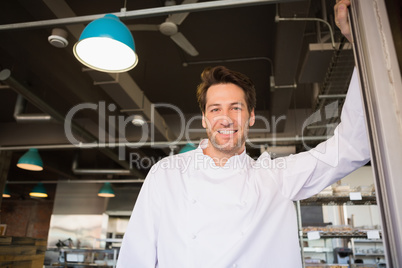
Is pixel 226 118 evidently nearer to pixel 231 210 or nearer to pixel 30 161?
pixel 231 210

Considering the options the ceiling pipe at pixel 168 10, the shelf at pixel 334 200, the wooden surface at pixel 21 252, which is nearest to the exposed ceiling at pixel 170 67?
the ceiling pipe at pixel 168 10

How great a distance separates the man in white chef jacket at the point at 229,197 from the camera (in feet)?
4.41

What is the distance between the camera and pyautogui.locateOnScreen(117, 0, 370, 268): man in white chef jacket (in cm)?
134

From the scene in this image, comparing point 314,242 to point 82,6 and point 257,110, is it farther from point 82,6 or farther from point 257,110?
point 82,6

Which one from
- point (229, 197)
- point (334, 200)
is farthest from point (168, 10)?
point (334, 200)

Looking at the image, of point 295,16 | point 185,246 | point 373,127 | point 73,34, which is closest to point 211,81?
point 185,246

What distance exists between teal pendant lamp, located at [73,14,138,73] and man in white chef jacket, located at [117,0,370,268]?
0.85 meters

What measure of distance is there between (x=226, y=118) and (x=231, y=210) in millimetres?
465

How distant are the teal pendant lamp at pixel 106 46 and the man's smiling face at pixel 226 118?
31.0 inches

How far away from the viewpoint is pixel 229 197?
1.49m

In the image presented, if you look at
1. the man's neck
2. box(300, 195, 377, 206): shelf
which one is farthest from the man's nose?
box(300, 195, 377, 206): shelf

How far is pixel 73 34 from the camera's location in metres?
3.24

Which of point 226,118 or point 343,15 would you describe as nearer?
point 343,15

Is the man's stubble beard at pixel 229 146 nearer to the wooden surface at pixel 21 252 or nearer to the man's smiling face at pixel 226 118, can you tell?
the man's smiling face at pixel 226 118
